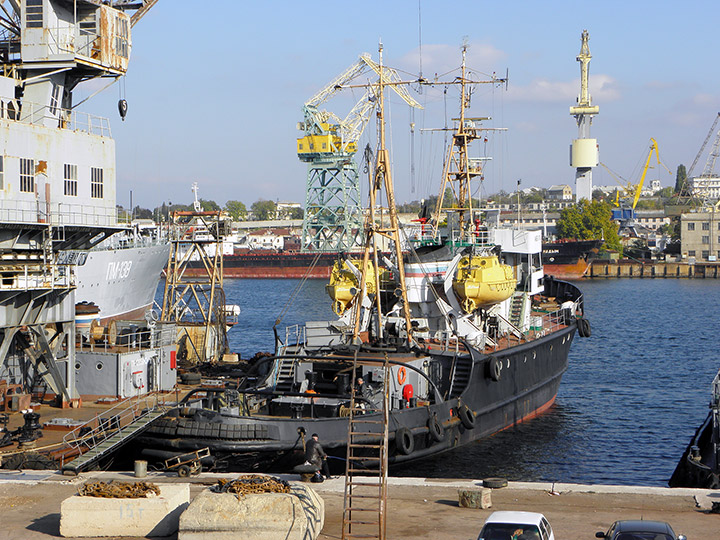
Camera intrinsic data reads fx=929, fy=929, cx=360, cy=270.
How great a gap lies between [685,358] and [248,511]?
159 feet

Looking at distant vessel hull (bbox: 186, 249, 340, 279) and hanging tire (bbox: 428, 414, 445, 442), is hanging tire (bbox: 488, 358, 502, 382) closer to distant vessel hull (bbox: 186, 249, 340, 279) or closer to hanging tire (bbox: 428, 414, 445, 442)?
hanging tire (bbox: 428, 414, 445, 442)

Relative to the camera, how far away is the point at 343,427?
25516 mm

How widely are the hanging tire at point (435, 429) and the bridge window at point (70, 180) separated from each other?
13658mm

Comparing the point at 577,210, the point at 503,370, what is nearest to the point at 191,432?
the point at 503,370

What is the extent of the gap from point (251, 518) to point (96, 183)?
1860 centimetres

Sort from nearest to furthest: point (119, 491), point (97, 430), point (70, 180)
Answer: point (119, 491) < point (97, 430) < point (70, 180)

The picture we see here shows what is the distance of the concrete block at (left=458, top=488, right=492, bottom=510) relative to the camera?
18.3 meters

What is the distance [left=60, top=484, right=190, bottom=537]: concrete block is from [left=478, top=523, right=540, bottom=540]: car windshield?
5.91 m

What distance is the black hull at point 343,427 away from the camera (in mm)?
24344

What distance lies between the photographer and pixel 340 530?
16.9 metres

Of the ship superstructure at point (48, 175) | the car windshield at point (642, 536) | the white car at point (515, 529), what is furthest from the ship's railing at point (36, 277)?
the car windshield at point (642, 536)

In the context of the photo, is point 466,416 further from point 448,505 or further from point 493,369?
point 448,505

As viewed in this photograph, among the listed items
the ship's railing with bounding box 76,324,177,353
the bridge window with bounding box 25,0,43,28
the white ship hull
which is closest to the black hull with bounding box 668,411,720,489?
the ship's railing with bounding box 76,324,177,353

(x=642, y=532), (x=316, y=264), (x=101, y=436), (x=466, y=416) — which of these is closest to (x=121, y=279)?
(x=466, y=416)
